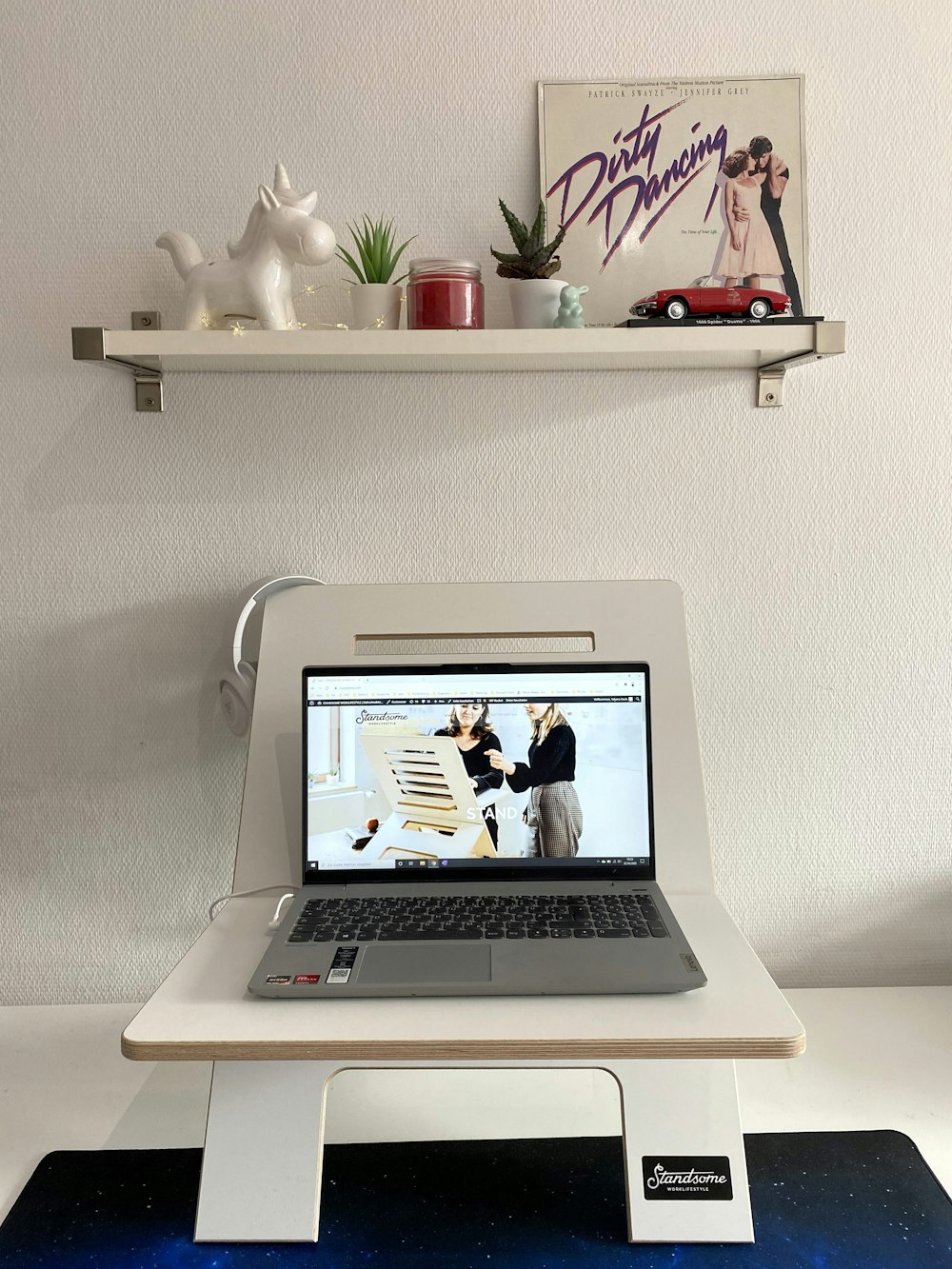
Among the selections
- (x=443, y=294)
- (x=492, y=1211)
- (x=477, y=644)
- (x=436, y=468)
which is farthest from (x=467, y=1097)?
(x=443, y=294)

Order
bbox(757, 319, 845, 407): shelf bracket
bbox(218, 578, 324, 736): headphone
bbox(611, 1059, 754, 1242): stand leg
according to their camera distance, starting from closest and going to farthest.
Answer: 1. bbox(611, 1059, 754, 1242): stand leg
2. bbox(757, 319, 845, 407): shelf bracket
3. bbox(218, 578, 324, 736): headphone

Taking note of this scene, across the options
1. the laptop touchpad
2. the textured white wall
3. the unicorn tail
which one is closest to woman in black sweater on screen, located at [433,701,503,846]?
the laptop touchpad

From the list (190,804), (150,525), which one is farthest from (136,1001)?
(150,525)

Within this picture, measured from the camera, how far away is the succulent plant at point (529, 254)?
1249 millimetres

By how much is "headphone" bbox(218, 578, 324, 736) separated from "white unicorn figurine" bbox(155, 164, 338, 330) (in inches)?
12.3

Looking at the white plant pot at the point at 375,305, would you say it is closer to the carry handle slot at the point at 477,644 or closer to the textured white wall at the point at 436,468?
the textured white wall at the point at 436,468

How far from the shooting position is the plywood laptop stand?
2.86ft

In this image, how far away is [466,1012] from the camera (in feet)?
2.98

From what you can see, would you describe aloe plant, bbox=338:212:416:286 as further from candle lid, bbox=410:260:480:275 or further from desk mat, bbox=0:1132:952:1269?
desk mat, bbox=0:1132:952:1269

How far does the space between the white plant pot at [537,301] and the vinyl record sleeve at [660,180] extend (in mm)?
123

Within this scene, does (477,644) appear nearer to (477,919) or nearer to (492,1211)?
(477,919)

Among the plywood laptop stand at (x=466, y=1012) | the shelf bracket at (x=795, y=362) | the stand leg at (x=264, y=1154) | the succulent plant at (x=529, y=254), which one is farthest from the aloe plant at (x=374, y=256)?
the stand leg at (x=264, y=1154)

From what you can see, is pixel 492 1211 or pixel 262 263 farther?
pixel 262 263

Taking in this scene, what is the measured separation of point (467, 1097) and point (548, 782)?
0.38m
